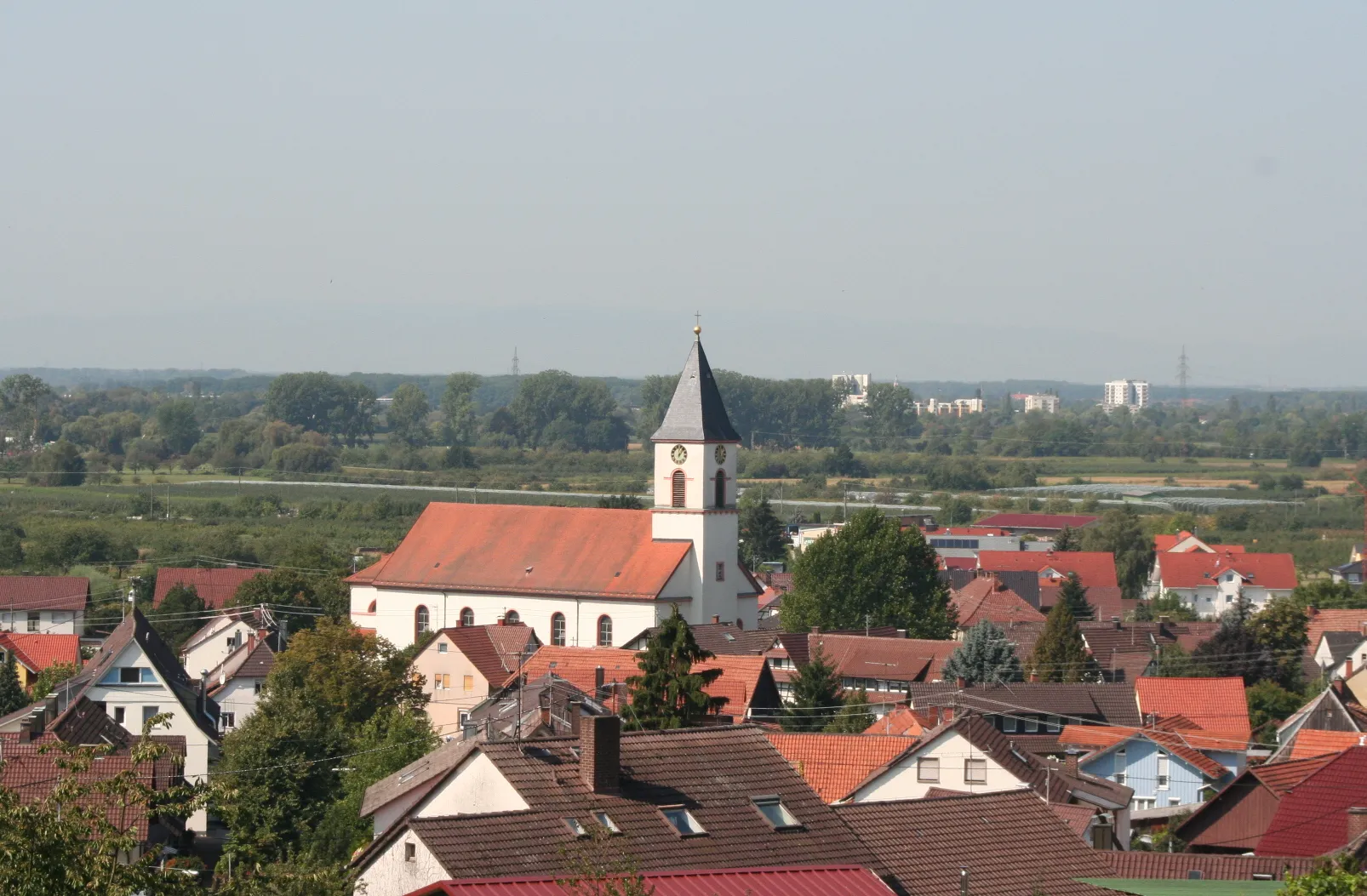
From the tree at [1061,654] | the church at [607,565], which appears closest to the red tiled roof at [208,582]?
the church at [607,565]

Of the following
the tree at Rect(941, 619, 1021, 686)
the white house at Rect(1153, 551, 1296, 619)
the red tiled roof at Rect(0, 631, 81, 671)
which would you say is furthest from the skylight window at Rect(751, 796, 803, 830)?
the white house at Rect(1153, 551, 1296, 619)

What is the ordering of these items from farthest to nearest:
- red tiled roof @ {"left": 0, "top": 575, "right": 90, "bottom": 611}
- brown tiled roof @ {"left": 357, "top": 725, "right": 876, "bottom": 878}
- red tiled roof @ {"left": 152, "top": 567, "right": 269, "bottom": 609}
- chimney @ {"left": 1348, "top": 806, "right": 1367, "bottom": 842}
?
red tiled roof @ {"left": 152, "top": 567, "right": 269, "bottom": 609}, red tiled roof @ {"left": 0, "top": 575, "right": 90, "bottom": 611}, chimney @ {"left": 1348, "top": 806, "right": 1367, "bottom": 842}, brown tiled roof @ {"left": 357, "top": 725, "right": 876, "bottom": 878}

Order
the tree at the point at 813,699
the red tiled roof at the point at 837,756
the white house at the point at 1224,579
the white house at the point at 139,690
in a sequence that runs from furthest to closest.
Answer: the white house at the point at 1224,579
the tree at the point at 813,699
the white house at the point at 139,690
the red tiled roof at the point at 837,756

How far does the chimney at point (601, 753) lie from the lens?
18.1 metres

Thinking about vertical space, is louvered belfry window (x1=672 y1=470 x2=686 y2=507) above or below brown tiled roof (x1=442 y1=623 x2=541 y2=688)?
above

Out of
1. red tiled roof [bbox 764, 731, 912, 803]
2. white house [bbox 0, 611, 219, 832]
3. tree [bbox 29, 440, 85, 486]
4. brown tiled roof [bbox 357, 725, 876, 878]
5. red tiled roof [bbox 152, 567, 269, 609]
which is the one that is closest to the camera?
brown tiled roof [bbox 357, 725, 876, 878]

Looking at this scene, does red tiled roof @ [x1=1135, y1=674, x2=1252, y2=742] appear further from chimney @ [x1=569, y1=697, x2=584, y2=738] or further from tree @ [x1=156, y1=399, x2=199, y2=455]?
tree @ [x1=156, y1=399, x2=199, y2=455]

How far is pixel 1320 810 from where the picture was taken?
2378 cm

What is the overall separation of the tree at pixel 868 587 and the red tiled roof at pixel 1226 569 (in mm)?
24818

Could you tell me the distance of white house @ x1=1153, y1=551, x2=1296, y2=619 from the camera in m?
86.0

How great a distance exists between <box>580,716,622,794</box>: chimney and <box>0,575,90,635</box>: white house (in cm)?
4806

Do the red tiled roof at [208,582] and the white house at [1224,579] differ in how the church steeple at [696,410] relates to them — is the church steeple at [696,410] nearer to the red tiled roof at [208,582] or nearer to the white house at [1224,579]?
the red tiled roof at [208,582]

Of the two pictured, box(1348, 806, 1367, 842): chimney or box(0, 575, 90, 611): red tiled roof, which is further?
box(0, 575, 90, 611): red tiled roof

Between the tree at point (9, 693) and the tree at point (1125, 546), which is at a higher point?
the tree at point (9, 693)
